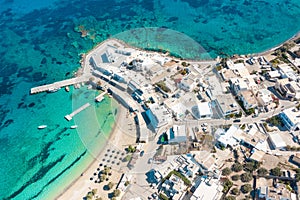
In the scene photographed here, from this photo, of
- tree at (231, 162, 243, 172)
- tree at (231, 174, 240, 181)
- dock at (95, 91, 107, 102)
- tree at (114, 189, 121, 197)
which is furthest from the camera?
dock at (95, 91, 107, 102)

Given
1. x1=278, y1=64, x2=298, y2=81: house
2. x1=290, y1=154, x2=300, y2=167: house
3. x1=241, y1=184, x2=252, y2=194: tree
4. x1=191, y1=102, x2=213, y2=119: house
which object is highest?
x1=278, y1=64, x2=298, y2=81: house

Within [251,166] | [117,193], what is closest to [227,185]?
[251,166]

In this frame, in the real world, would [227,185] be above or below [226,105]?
below

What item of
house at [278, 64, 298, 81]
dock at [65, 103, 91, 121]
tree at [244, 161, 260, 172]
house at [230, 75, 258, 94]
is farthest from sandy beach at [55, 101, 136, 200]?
house at [278, 64, 298, 81]

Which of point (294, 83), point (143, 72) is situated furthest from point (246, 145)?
point (143, 72)

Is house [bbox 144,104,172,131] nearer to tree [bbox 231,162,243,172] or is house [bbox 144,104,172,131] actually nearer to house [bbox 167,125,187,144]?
house [bbox 167,125,187,144]

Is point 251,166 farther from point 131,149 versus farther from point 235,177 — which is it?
point 131,149

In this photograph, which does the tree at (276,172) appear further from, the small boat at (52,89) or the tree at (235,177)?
the small boat at (52,89)
